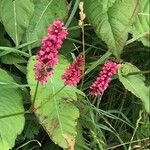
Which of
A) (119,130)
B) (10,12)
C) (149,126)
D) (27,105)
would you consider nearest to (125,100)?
(119,130)

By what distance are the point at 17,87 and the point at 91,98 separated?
34 cm

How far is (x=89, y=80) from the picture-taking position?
5.61ft

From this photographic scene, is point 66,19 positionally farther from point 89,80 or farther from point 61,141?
point 61,141

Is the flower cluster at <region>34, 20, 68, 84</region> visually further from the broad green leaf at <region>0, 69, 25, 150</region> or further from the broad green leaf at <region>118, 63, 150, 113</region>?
the broad green leaf at <region>118, 63, 150, 113</region>

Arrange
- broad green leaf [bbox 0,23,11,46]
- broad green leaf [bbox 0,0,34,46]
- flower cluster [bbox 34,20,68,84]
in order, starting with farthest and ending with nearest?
broad green leaf [bbox 0,23,11,46]
broad green leaf [bbox 0,0,34,46]
flower cluster [bbox 34,20,68,84]

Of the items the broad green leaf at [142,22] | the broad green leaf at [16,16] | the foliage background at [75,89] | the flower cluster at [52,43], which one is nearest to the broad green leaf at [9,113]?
the foliage background at [75,89]

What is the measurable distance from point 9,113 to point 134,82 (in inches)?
16.5

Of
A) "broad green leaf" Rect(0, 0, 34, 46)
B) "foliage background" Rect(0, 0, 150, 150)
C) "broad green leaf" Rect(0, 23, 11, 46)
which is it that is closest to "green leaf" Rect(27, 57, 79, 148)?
"foliage background" Rect(0, 0, 150, 150)

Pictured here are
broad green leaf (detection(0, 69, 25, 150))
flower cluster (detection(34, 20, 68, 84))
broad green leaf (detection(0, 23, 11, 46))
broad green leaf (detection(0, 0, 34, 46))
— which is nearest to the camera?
flower cluster (detection(34, 20, 68, 84))

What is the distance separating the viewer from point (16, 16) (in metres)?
1.49

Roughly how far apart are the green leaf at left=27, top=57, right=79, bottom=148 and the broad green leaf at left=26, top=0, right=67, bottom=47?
12cm

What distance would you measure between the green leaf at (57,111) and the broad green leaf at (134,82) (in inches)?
6.8

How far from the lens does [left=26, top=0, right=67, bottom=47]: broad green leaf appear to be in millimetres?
1540

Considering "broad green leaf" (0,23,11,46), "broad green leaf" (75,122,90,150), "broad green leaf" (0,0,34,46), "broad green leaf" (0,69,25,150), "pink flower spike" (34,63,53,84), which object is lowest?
"broad green leaf" (75,122,90,150)
